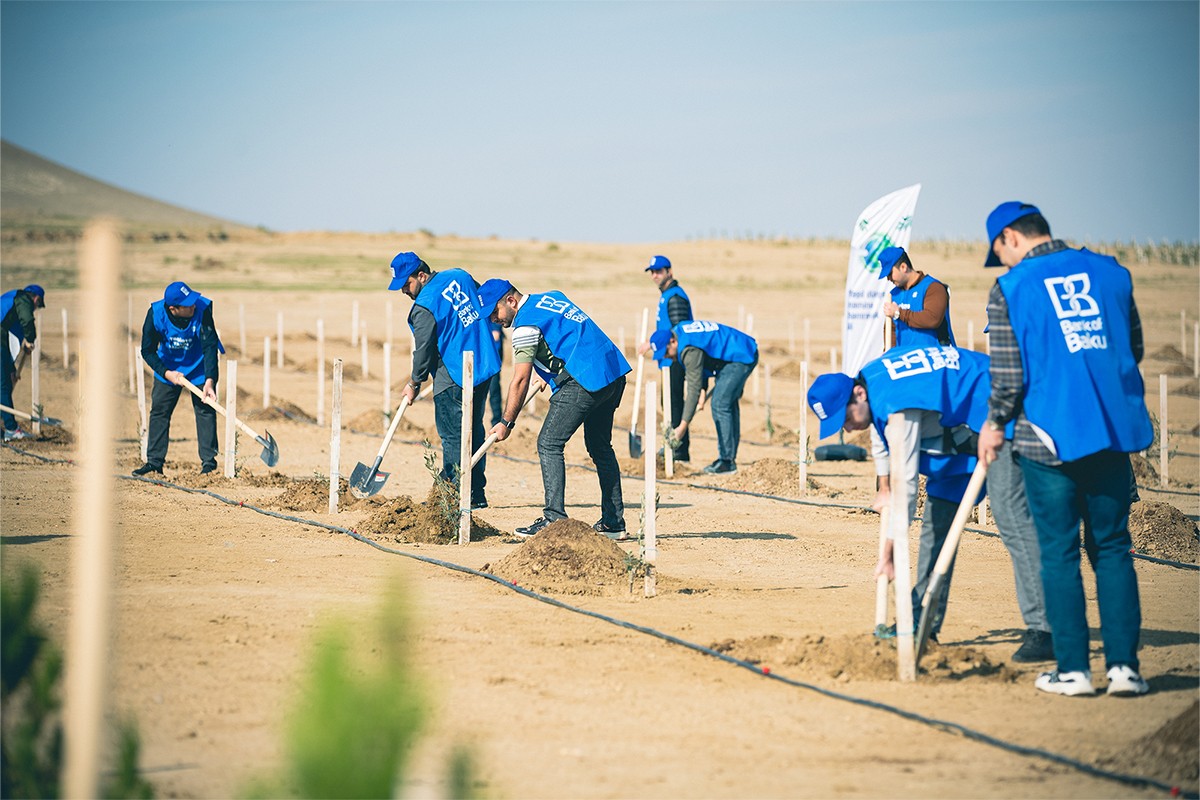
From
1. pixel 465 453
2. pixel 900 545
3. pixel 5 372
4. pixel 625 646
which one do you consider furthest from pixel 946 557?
pixel 5 372

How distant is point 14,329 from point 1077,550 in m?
13.3

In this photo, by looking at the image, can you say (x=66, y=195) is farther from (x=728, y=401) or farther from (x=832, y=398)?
(x=832, y=398)

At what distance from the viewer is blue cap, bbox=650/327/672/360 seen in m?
13.5

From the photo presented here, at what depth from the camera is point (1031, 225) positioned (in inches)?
209

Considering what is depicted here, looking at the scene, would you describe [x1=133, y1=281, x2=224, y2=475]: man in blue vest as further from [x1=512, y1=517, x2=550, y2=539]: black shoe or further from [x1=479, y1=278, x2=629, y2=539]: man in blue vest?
[x1=479, y1=278, x2=629, y2=539]: man in blue vest

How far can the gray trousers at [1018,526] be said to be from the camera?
5.74m

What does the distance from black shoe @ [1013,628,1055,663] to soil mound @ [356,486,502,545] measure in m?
4.42

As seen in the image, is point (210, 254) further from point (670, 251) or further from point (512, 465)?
point (512, 465)

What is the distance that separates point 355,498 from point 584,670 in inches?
215

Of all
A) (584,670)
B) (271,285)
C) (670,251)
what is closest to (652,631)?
(584,670)

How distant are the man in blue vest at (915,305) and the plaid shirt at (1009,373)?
122 inches

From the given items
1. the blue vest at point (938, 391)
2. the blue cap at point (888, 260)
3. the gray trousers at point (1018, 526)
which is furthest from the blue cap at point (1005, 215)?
the blue cap at point (888, 260)

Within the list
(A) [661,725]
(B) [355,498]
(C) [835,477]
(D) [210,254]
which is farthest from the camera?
(D) [210,254]

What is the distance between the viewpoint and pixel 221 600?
6.96 meters
